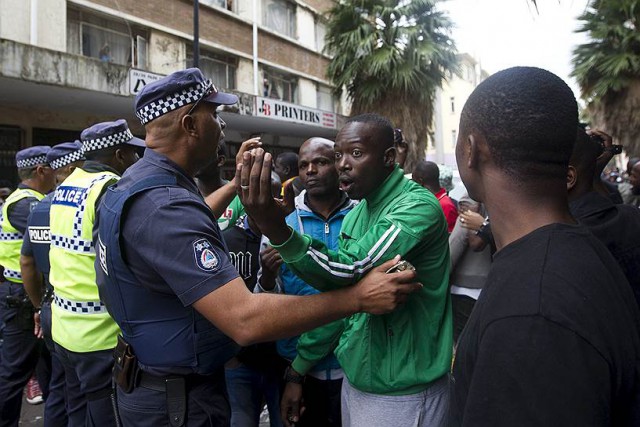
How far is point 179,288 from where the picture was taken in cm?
162

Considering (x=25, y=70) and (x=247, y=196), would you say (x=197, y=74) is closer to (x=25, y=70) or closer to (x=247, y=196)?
(x=247, y=196)

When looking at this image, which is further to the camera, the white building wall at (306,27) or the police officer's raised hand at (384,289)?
the white building wall at (306,27)

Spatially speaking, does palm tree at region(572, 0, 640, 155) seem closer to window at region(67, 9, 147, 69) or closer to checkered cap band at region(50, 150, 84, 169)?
window at region(67, 9, 147, 69)

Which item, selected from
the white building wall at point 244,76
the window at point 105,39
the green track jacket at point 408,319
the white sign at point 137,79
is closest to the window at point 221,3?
the white building wall at point 244,76

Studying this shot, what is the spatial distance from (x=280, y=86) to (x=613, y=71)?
9848 millimetres

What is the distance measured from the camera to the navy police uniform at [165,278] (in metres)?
1.63

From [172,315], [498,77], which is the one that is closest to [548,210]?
[498,77]

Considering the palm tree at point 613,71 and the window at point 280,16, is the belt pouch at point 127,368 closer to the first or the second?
the palm tree at point 613,71

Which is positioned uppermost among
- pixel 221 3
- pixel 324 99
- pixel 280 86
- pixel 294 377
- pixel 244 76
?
pixel 221 3

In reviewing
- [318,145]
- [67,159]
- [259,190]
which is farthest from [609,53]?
[259,190]

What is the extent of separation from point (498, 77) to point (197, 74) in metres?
1.24

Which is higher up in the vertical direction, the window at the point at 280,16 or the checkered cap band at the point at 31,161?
the window at the point at 280,16

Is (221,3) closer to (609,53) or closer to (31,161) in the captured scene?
(609,53)

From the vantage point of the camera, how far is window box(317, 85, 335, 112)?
1873cm
